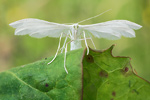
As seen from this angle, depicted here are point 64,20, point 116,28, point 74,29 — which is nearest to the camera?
point 116,28

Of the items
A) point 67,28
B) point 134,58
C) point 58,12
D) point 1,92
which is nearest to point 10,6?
point 58,12

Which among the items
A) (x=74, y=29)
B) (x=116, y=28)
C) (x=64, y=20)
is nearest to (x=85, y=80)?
(x=116, y=28)

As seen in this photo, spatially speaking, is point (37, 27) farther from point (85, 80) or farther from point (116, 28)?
point (85, 80)

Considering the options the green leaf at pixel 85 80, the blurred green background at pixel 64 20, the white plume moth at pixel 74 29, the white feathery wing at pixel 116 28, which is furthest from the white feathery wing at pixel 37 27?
the blurred green background at pixel 64 20

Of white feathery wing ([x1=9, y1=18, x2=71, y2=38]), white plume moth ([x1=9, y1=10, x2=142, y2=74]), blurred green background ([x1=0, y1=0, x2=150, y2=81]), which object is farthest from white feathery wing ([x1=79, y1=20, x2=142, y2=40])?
blurred green background ([x1=0, y1=0, x2=150, y2=81])

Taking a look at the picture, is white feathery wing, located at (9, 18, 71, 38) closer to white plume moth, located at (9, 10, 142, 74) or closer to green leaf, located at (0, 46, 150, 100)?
white plume moth, located at (9, 10, 142, 74)
